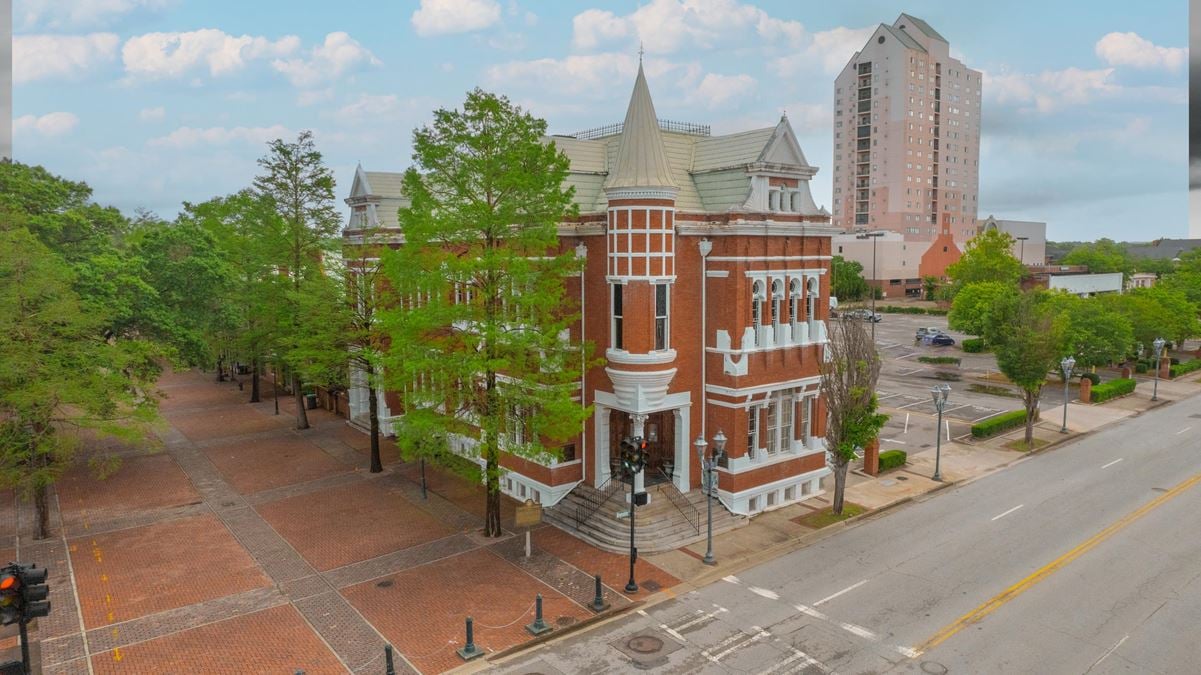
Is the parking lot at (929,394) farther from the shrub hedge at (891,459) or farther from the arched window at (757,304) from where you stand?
the arched window at (757,304)

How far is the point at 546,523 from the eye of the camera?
24.1 m

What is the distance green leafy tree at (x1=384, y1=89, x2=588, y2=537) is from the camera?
2020 centimetres

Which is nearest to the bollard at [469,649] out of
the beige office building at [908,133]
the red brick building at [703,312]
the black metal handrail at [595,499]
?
the black metal handrail at [595,499]

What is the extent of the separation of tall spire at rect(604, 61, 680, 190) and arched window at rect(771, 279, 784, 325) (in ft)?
17.0

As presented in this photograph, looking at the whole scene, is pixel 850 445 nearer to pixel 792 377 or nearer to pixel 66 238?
pixel 792 377

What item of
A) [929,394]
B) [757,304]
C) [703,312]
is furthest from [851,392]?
[929,394]

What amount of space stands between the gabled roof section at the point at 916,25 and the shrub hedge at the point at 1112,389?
267 feet

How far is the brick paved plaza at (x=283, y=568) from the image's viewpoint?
1670 centimetres

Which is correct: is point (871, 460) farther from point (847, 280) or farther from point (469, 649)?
point (847, 280)

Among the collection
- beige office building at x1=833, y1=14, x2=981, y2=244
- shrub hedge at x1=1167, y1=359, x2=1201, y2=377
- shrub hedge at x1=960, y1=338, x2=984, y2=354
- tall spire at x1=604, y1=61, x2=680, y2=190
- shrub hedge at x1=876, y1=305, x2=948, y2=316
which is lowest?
shrub hedge at x1=1167, y1=359, x2=1201, y2=377

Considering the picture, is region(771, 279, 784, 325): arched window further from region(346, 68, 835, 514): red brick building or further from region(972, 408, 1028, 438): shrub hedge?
region(972, 408, 1028, 438): shrub hedge

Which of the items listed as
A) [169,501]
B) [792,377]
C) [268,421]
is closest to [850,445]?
[792,377]

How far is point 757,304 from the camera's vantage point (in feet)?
79.9

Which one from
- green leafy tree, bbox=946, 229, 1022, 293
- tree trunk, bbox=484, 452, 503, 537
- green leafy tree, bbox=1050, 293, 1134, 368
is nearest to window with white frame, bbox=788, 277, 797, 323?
tree trunk, bbox=484, 452, 503, 537
